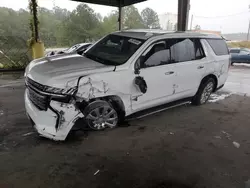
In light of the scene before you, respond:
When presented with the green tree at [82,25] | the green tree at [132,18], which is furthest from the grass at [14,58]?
the green tree at [132,18]

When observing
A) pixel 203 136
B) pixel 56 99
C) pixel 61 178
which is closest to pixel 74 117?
pixel 56 99

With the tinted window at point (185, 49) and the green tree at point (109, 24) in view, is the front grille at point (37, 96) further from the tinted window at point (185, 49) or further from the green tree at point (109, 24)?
the green tree at point (109, 24)

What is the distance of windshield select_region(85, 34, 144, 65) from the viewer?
343 cm

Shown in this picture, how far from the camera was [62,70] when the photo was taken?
116 inches

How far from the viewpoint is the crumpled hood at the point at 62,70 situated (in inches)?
109

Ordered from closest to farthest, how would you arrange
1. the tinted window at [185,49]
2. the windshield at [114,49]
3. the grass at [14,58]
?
the windshield at [114,49], the tinted window at [185,49], the grass at [14,58]

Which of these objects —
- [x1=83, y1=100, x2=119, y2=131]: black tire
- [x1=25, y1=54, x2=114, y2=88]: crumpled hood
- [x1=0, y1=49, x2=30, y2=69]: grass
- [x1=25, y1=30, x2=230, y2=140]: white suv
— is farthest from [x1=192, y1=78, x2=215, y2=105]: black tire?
[x1=0, y1=49, x2=30, y2=69]: grass

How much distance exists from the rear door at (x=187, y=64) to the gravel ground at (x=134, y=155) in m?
0.66

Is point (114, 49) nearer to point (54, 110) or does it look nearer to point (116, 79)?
point (116, 79)

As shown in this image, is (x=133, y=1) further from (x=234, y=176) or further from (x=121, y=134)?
(x=234, y=176)

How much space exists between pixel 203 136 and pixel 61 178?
2401mm

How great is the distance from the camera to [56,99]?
108 inches

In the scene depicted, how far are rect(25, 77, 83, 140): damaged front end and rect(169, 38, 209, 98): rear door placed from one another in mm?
2098

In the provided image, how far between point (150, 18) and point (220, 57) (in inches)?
519
